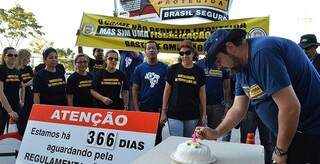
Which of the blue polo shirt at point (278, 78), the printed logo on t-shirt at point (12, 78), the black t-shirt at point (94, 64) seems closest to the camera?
the blue polo shirt at point (278, 78)

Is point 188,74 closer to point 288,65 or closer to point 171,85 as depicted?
point 171,85

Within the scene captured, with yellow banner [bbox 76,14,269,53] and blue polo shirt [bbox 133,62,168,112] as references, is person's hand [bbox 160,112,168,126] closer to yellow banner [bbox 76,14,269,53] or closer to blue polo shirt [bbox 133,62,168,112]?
blue polo shirt [bbox 133,62,168,112]

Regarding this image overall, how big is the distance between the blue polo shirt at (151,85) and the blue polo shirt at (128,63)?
3.50 feet

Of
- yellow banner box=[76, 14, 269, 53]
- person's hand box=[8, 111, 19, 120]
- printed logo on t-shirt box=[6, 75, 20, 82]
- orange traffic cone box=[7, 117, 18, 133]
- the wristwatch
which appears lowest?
orange traffic cone box=[7, 117, 18, 133]

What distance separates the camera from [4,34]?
28.5 metres

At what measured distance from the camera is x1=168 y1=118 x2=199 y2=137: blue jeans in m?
4.83

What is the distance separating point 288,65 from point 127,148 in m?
1.65

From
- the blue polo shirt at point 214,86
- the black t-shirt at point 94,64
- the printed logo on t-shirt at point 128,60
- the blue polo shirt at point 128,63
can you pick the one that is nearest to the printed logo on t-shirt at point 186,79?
the blue polo shirt at point 214,86

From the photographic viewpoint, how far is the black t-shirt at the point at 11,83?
18.6 ft

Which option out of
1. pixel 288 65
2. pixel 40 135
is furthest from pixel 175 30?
pixel 288 65

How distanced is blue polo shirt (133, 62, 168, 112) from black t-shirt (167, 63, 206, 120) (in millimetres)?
405

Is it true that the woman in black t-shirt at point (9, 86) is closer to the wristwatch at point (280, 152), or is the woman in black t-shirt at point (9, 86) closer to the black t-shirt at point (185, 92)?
the black t-shirt at point (185, 92)

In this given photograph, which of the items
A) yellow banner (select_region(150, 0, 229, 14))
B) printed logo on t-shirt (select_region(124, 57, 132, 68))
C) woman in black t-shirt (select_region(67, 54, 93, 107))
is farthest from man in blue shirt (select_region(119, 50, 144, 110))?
woman in black t-shirt (select_region(67, 54, 93, 107))

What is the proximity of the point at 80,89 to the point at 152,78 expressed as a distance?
99cm
